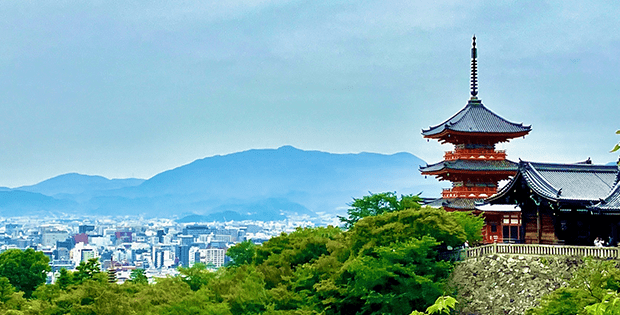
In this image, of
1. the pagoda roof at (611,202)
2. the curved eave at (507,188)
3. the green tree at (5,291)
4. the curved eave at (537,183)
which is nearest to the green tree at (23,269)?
the green tree at (5,291)

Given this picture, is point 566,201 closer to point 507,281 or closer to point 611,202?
point 611,202

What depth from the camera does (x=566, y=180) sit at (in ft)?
106

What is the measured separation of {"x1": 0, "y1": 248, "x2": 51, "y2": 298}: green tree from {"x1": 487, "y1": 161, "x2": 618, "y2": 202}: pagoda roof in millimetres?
33381

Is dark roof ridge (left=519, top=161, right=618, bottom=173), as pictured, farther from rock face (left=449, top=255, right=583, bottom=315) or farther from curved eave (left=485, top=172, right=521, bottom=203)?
rock face (left=449, top=255, right=583, bottom=315)

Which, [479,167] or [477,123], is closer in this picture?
[479,167]

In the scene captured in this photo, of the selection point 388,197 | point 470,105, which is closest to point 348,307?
point 388,197

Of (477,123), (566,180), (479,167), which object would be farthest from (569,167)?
(477,123)

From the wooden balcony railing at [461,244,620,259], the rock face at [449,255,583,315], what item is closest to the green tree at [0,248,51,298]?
the rock face at [449,255,583,315]

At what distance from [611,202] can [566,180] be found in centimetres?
403

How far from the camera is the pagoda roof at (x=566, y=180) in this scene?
30.7m

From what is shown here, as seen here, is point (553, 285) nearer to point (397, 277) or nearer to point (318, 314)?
point (397, 277)

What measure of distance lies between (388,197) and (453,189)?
15.0ft

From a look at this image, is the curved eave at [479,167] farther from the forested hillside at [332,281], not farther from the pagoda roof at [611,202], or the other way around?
the pagoda roof at [611,202]

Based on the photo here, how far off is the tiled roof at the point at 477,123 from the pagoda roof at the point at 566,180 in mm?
9402
